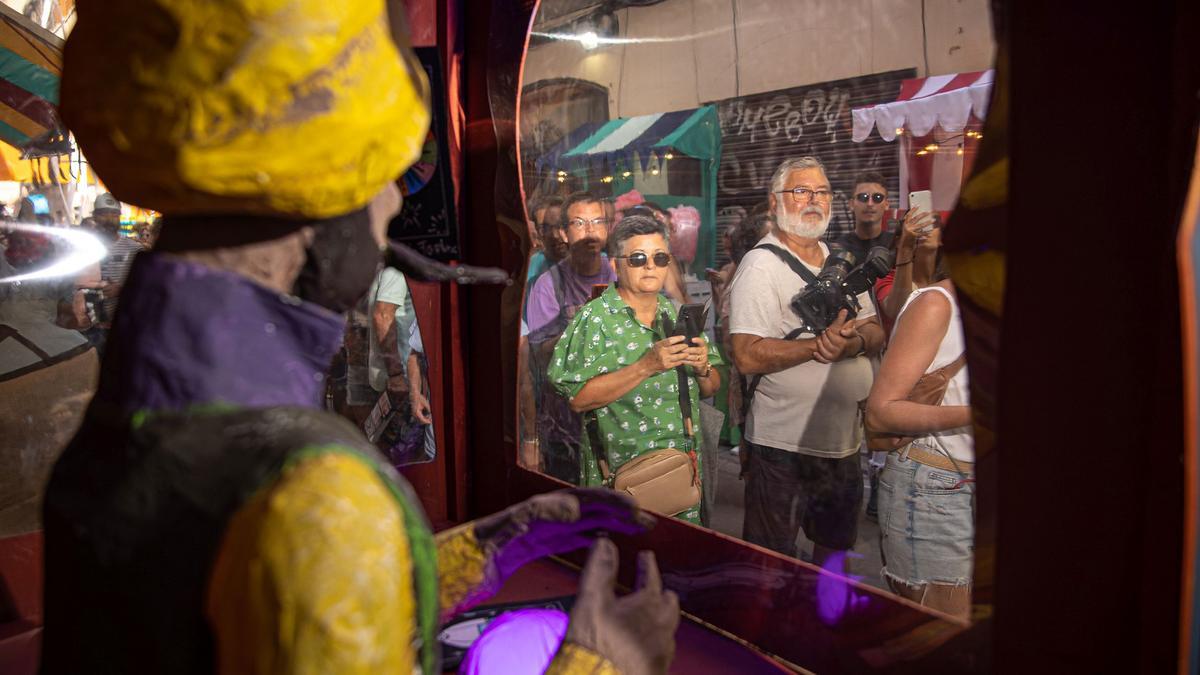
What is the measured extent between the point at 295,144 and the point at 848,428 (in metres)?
1.45

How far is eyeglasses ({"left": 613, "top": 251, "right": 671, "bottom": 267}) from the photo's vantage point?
7.41 ft

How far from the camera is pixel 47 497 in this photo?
90 cm

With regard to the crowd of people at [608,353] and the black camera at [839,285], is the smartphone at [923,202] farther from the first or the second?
the crowd of people at [608,353]

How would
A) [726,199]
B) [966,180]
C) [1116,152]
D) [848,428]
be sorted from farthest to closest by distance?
[726,199]
[848,428]
[966,180]
[1116,152]

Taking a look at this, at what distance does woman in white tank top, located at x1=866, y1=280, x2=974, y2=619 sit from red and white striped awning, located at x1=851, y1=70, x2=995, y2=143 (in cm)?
33

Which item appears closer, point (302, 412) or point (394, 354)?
point (302, 412)

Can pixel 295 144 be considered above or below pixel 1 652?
above

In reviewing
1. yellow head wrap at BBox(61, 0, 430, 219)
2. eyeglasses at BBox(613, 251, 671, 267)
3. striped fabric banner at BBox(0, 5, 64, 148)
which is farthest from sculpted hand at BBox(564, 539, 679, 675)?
striped fabric banner at BBox(0, 5, 64, 148)

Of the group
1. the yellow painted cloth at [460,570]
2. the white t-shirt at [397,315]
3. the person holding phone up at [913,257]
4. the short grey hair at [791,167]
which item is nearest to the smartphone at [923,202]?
the person holding phone up at [913,257]

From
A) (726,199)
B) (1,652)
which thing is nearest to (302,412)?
(726,199)

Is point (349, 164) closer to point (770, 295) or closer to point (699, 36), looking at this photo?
point (770, 295)

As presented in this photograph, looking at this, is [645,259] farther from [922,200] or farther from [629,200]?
[922,200]

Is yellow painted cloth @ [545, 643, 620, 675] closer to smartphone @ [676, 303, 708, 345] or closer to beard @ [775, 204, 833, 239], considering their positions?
beard @ [775, 204, 833, 239]

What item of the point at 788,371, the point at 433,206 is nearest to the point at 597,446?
the point at 788,371
